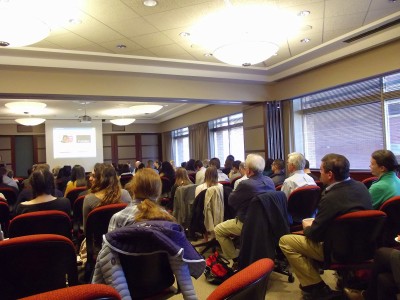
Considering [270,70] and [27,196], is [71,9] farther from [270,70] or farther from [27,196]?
[270,70]

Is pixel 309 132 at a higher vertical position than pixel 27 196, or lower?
higher

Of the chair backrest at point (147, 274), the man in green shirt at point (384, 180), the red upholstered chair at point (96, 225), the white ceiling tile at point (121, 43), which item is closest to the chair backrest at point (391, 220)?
the man in green shirt at point (384, 180)

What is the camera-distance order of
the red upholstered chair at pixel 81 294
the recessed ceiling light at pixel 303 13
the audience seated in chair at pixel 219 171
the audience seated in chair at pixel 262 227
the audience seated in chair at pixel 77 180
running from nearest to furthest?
the red upholstered chair at pixel 81 294 → the audience seated in chair at pixel 262 227 → the recessed ceiling light at pixel 303 13 → the audience seated in chair at pixel 77 180 → the audience seated in chair at pixel 219 171

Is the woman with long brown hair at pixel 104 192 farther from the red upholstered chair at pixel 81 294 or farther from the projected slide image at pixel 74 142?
the projected slide image at pixel 74 142

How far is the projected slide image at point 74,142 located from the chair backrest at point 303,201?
10120 mm

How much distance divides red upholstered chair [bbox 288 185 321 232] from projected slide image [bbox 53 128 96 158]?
10.1 m

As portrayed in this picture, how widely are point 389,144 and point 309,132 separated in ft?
5.92

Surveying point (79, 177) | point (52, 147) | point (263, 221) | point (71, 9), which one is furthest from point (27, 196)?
point (52, 147)

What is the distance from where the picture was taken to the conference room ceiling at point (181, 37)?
3650 mm

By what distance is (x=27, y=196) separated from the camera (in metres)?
3.82

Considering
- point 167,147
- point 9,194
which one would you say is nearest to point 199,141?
point 167,147

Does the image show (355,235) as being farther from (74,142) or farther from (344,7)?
(74,142)

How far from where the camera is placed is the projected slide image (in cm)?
1170

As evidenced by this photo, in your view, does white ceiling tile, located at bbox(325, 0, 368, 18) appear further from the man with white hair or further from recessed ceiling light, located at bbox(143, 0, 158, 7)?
recessed ceiling light, located at bbox(143, 0, 158, 7)
